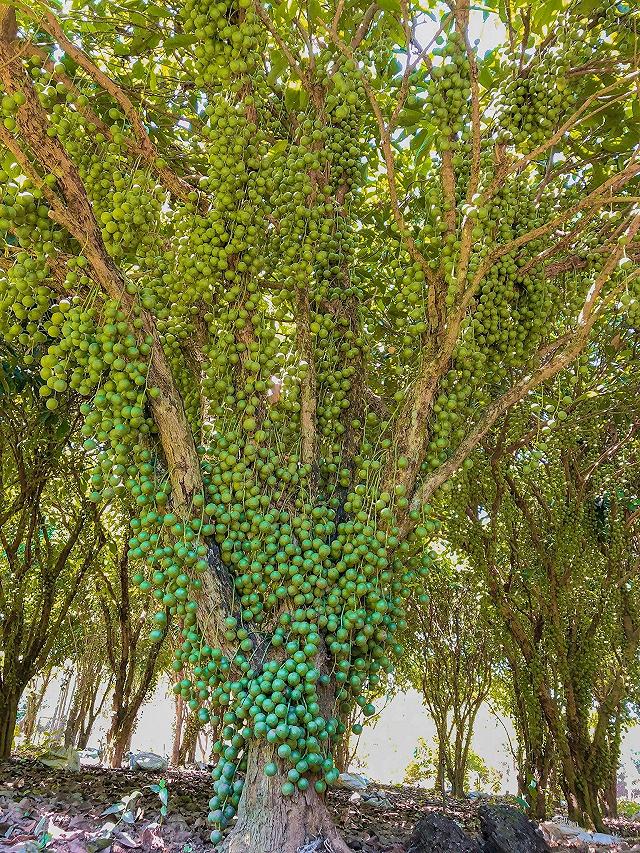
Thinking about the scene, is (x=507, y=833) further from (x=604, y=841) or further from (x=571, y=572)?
(x=571, y=572)

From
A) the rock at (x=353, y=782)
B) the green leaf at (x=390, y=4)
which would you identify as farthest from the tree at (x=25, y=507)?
the green leaf at (x=390, y=4)

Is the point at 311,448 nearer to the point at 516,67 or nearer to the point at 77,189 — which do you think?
the point at 77,189

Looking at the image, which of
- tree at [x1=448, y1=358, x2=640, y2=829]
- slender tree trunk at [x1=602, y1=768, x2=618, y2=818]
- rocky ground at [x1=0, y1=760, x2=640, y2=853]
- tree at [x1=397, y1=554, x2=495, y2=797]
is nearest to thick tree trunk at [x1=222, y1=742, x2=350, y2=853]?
rocky ground at [x1=0, y1=760, x2=640, y2=853]

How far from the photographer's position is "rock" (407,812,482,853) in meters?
2.63

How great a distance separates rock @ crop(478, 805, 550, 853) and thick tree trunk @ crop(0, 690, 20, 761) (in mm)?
3917

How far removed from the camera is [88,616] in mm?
10719

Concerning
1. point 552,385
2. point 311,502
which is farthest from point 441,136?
point 552,385

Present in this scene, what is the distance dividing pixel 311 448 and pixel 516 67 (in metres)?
2.03

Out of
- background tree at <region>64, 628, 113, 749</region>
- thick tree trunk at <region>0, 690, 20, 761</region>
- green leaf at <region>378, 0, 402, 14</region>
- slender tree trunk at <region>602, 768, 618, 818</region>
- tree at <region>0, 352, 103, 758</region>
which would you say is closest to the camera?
green leaf at <region>378, 0, 402, 14</region>

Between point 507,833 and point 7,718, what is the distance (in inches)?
161

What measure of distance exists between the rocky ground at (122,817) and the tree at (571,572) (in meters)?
0.95

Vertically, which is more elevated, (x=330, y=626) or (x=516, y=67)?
(x=516, y=67)

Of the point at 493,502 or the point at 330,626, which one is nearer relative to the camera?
the point at 330,626

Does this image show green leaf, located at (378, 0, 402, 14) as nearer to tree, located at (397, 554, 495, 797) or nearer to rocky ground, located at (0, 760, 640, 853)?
rocky ground, located at (0, 760, 640, 853)
